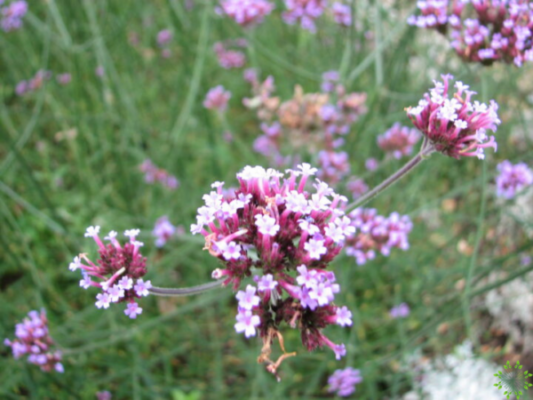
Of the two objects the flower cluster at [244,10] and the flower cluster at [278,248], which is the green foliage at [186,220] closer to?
the flower cluster at [244,10]

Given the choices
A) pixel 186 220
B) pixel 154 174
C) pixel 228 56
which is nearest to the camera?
pixel 186 220

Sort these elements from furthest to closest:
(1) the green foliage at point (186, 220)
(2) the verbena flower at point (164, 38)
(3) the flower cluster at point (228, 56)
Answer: (2) the verbena flower at point (164, 38), (3) the flower cluster at point (228, 56), (1) the green foliage at point (186, 220)

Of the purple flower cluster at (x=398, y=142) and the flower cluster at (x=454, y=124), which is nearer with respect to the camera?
the flower cluster at (x=454, y=124)

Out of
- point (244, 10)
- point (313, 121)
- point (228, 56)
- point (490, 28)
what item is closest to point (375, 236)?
point (313, 121)

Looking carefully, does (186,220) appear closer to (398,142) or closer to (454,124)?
(398,142)

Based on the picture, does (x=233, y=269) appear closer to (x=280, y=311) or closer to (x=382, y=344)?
(x=280, y=311)

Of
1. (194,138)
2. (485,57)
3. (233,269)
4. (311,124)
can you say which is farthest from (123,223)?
(485,57)

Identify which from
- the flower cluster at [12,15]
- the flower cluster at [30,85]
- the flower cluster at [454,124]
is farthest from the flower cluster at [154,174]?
the flower cluster at [454,124]

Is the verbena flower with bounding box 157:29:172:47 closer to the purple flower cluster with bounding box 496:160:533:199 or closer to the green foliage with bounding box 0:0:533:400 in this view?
the green foliage with bounding box 0:0:533:400
